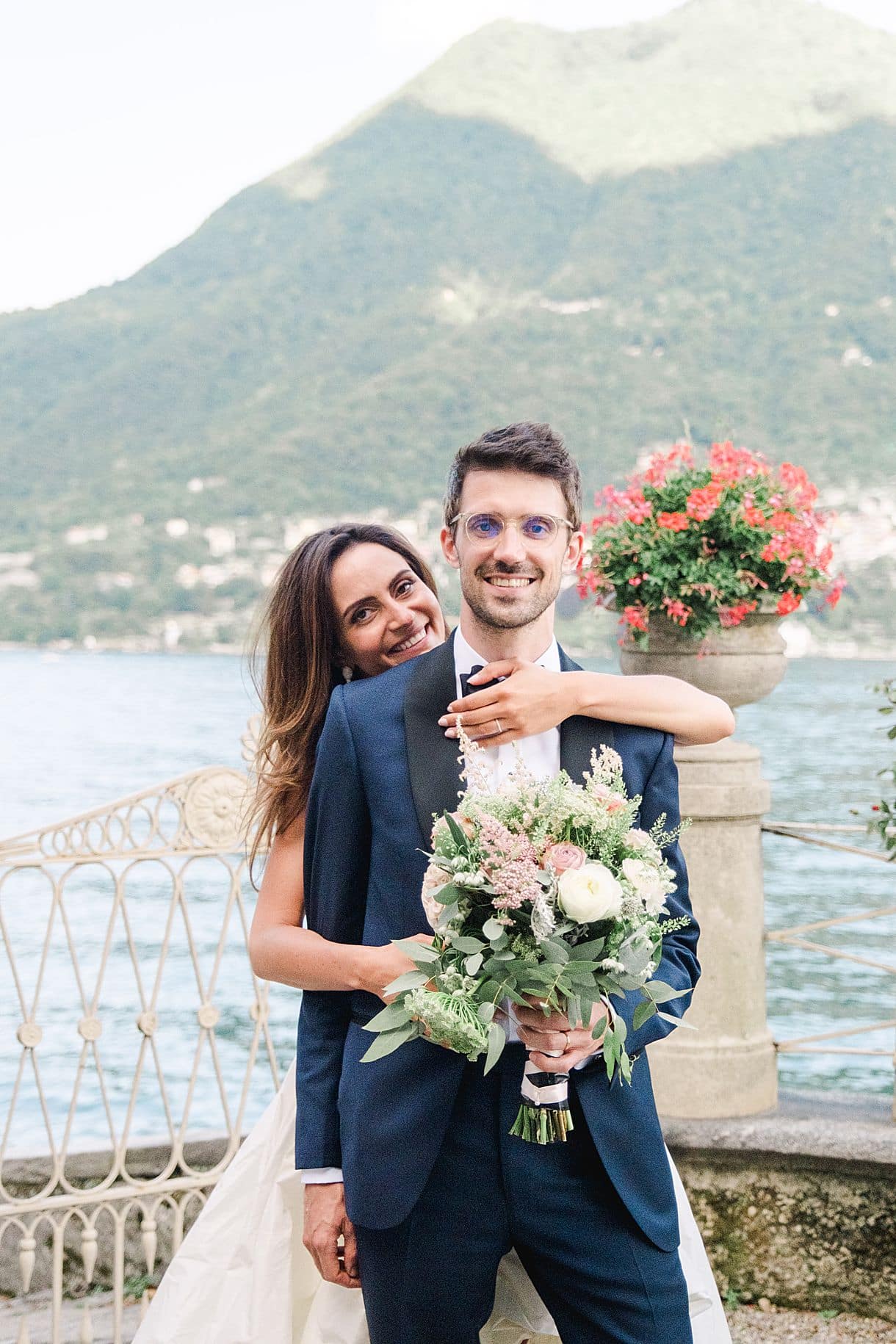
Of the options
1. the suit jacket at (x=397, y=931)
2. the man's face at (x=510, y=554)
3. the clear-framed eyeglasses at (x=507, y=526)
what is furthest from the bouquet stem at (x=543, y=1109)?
the clear-framed eyeglasses at (x=507, y=526)

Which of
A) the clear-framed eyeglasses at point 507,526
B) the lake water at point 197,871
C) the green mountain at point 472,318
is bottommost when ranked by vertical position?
the lake water at point 197,871

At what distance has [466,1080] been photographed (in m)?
2.02

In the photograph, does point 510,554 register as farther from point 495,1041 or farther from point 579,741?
point 495,1041

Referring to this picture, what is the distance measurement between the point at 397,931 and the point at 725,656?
2136 millimetres

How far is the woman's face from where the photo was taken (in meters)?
2.51

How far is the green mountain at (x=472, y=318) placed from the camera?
151 feet

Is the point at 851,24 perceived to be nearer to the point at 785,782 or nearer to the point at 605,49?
the point at 605,49

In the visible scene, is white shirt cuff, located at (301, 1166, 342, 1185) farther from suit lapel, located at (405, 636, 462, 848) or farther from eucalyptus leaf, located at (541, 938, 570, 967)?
eucalyptus leaf, located at (541, 938, 570, 967)

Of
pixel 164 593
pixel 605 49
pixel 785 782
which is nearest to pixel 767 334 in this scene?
pixel 785 782

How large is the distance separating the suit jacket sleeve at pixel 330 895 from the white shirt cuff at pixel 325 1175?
0.01 meters

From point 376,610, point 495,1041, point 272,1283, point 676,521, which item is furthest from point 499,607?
point 676,521

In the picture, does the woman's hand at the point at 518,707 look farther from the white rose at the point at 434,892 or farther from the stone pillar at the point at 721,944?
the stone pillar at the point at 721,944

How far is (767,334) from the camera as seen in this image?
47844 millimetres

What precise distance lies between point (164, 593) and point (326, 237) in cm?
2255
